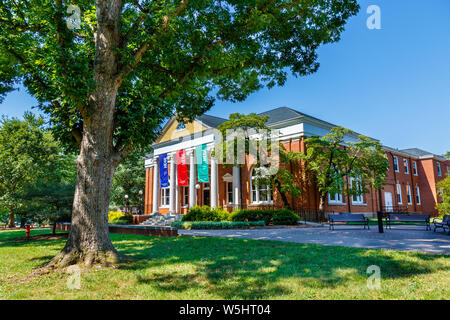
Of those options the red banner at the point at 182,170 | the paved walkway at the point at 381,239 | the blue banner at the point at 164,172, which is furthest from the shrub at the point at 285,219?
the blue banner at the point at 164,172

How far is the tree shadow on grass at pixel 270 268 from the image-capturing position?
466 cm

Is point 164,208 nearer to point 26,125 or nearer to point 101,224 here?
point 26,125

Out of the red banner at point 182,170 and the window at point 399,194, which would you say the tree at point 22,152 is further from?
the window at point 399,194

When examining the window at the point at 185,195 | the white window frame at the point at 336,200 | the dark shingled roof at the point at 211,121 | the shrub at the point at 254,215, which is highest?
the dark shingled roof at the point at 211,121

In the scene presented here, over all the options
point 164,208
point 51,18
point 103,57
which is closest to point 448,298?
point 103,57

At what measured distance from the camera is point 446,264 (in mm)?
5520

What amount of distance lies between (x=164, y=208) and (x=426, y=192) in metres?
33.2

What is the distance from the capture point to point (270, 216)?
61.5 ft

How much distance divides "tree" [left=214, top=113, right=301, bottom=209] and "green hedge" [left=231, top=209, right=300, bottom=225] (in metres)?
1.47

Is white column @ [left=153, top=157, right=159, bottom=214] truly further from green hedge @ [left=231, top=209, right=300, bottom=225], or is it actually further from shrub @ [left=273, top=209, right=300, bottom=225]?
shrub @ [left=273, top=209, right=300, bottom=225]

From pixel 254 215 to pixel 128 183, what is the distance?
2436 centimetres

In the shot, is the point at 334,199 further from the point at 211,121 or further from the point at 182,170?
the point at 211,121

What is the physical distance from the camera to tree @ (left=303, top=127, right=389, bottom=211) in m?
A: 19.2

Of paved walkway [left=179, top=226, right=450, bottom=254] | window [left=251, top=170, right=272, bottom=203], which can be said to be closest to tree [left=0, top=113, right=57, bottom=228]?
window [left=251, top=170, right=272, bottom=203]
